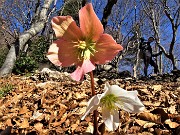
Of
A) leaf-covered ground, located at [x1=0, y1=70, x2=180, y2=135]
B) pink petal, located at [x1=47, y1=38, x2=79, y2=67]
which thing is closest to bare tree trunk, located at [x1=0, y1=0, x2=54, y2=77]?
leaf-covered ground, located at [x1=0, y1=70, x2=180, y2=135]

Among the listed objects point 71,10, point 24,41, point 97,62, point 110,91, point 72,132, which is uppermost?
point 71,10

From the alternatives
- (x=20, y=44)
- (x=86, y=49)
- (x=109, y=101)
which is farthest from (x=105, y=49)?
(x=20, y=44)

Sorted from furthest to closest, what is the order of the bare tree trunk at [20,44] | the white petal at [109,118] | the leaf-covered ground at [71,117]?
the bare tree trunk at [20,44] < the leaf-covered ground at [71,117] < the white petal at [109,118]

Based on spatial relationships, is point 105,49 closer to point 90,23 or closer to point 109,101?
point 90,23

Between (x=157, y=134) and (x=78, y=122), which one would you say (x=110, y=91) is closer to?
(x=157, y=134)

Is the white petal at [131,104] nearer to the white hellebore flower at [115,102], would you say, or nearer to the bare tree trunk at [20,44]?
the white hellebore flower at [115,102]

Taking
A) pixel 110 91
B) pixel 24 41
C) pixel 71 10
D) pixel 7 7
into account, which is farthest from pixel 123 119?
pixel 7 7

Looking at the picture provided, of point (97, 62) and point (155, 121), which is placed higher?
point (97, 62)

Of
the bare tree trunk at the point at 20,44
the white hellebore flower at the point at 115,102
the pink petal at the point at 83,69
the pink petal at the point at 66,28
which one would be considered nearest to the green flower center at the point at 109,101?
the white hellebore flower at the point at 115,102
